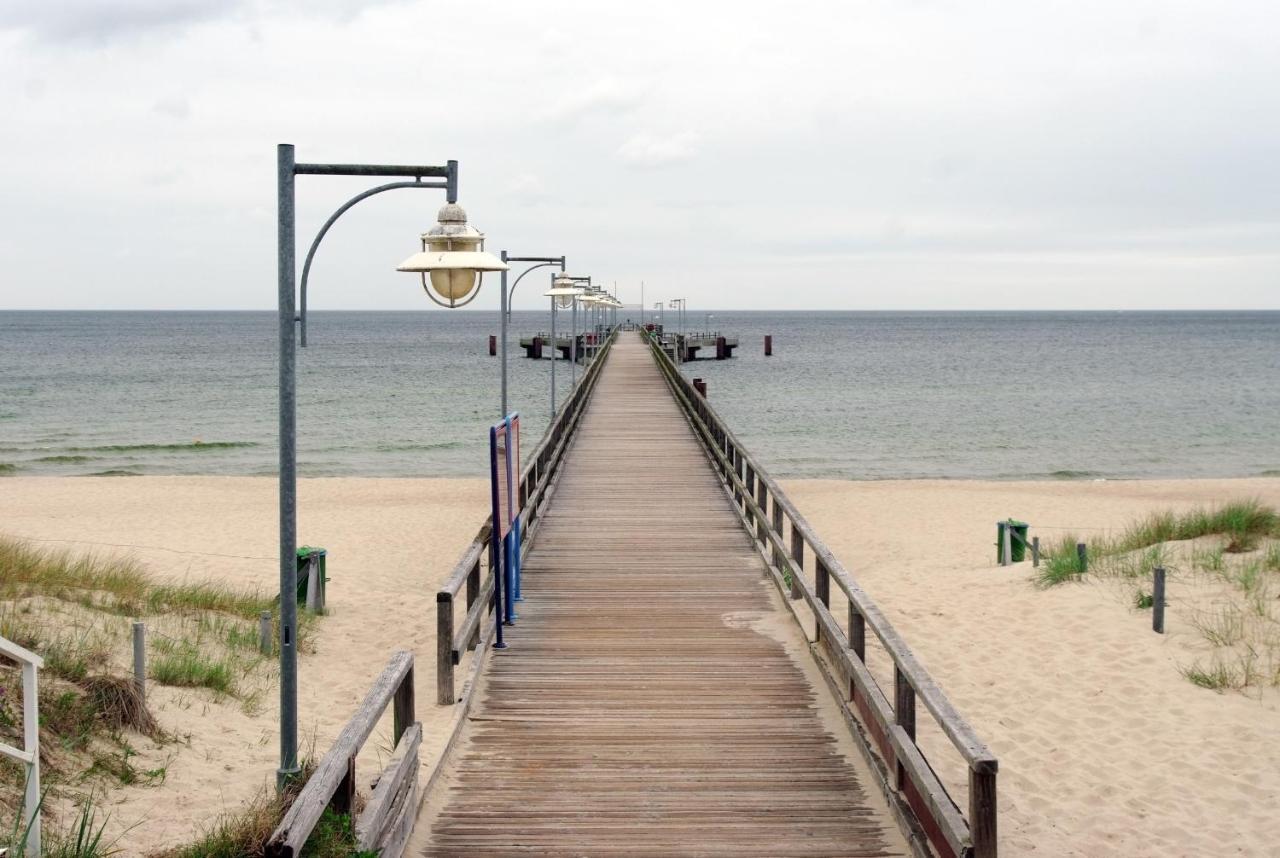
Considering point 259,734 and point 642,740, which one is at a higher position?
point 642,740

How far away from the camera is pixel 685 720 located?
268 inches

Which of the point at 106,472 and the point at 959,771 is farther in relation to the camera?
the point at 106,472

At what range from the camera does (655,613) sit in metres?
9.23

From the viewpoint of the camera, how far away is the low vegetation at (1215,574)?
9.09 m

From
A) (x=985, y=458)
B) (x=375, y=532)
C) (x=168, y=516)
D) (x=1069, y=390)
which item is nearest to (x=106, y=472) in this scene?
(x=168, y=516)

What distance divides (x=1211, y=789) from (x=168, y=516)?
21.1 meters

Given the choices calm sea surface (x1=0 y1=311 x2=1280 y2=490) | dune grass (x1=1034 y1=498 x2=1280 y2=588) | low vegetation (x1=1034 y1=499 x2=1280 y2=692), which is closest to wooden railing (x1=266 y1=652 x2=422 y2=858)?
low vegetation (x1=1034 y1=499 x2=1280 y2=692)

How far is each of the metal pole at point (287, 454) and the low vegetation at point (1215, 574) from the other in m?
6.86

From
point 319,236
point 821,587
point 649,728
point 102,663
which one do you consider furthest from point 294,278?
point 821,587

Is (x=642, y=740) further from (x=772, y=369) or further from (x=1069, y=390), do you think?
(x=772, y=369)

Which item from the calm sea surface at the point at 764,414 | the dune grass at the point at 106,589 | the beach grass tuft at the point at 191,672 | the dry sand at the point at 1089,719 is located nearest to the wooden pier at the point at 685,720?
the dry sand at the point at 1089,719

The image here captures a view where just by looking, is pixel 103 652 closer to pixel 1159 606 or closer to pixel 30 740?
pixel 30 740

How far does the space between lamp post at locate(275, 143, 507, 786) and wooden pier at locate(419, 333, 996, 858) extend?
0.90 m

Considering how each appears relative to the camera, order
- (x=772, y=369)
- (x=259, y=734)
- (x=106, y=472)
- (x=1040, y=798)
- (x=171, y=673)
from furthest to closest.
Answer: (x=772, y=369), (x=106, y=472), (x=171, y=673), (x=259, y=734), (x=1040, y=798)
